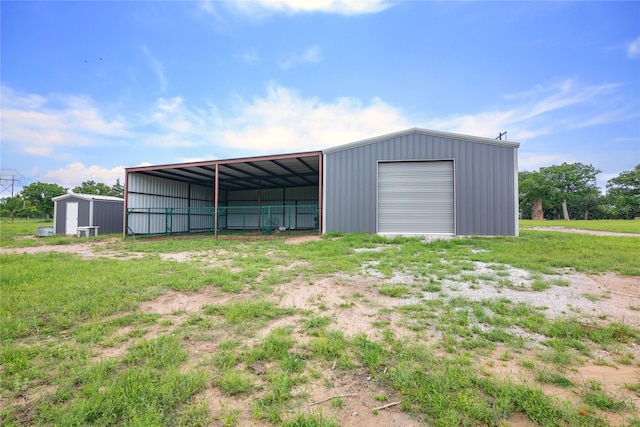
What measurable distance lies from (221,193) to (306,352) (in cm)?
2457

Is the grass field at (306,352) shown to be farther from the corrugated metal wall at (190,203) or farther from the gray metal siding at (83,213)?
the gray metal siding at (83,213)

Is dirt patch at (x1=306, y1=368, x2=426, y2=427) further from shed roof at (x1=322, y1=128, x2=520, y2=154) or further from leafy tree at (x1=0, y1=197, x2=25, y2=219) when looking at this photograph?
leafy tree at (x1=0, y1=197, x2=25, y2=219)

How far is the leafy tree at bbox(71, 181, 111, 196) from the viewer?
55.1m

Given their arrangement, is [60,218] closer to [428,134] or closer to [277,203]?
[277,203]

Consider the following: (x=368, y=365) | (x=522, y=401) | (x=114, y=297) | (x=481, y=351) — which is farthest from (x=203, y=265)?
(x=522, y=401)

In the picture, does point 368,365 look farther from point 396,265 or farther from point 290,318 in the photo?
point 396,265

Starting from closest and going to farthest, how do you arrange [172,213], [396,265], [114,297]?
1. [114,297]
2. [396,265]
3. [172,213]

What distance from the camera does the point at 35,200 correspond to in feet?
161

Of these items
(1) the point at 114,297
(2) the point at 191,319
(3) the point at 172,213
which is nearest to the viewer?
(2) the point at 191,319

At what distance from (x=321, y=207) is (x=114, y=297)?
9.27 m

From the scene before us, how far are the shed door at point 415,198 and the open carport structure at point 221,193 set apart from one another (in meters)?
2.98

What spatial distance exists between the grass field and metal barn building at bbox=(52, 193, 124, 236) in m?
14.8

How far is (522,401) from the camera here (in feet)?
6.61

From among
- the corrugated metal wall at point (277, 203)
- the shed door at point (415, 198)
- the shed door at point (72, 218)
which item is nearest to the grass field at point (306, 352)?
the shed door at point (415, 198)
